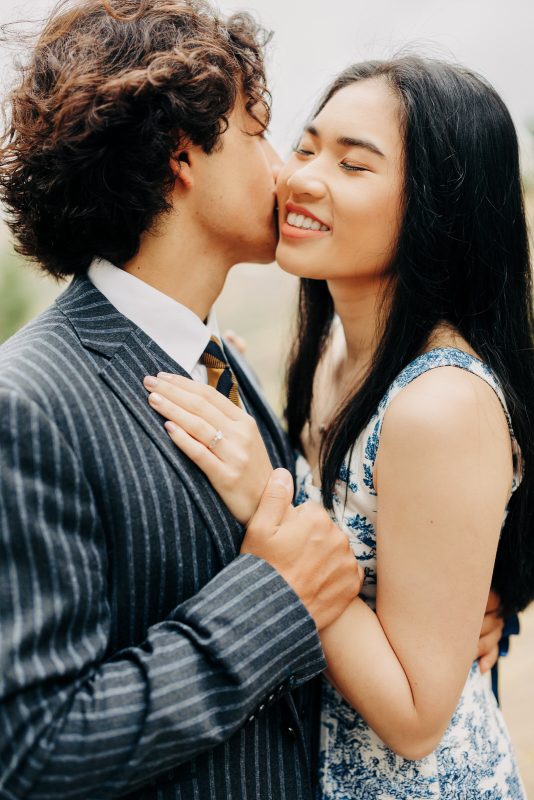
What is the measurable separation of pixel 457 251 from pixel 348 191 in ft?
1.02

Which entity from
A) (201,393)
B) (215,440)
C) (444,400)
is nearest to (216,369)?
(201,393)

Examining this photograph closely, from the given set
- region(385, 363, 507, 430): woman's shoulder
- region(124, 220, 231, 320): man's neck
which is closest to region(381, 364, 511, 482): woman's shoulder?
region(385, 363, 507, 430): woman's shoulder

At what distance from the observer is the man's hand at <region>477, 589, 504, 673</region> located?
1960mm

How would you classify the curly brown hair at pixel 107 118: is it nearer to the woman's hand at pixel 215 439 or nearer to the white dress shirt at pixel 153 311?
the white dress shirt at pixel 153 311

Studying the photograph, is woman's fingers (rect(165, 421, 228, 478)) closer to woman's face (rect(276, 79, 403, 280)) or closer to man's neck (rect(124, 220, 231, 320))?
man's neck (rect(124, 220, 231, 320))

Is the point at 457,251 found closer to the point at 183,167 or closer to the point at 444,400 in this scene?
the point at 444,400

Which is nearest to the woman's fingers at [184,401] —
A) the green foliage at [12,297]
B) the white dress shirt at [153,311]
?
the white dress shirt at [153,311]

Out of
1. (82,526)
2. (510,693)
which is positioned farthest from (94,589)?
(510,693)

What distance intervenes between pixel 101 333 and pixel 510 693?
10.6 feet

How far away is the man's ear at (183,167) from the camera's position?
1709 mm

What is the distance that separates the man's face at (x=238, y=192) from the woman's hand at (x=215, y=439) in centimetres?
47

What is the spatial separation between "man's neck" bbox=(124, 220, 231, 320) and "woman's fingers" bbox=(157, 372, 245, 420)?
28 cm

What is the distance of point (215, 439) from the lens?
1.48 metres

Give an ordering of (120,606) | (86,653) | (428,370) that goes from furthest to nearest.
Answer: (428,370), (120,606), (86,653)
